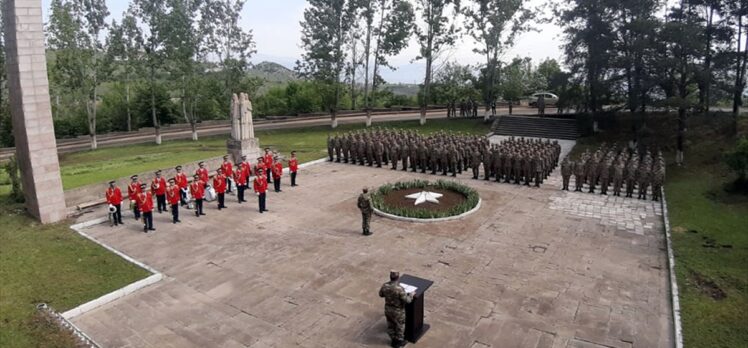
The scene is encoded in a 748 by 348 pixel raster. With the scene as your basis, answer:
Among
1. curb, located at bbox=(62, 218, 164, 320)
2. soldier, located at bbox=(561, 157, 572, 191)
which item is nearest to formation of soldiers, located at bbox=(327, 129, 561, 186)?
soldier, located at bbox=(561, 157, 572, 191)

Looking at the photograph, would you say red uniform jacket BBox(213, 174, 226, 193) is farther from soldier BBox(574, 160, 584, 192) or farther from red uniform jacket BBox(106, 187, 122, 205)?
soldier BBox(574, 160, 584, 192)

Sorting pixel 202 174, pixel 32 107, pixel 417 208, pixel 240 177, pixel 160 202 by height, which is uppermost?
pixel 32 107

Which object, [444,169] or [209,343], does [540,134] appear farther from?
[209,343]

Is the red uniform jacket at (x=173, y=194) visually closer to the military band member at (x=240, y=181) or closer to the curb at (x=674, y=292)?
the military band member at (x=240, y=181)

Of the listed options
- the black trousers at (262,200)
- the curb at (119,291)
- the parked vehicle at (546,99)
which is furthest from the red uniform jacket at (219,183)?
the parked vehicle at (546,99)

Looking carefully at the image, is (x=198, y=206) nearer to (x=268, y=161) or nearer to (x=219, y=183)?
(x=219, y=183)

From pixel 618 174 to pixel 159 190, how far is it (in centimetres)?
1395

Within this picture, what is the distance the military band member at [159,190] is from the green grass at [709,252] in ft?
40.2

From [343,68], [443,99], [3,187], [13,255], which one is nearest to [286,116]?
[343,68]

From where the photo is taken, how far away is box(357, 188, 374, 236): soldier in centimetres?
1125

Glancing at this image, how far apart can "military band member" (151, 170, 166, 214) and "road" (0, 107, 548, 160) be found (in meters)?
17.0

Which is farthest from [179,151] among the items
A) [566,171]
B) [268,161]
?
[566,171]

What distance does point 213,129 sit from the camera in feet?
107

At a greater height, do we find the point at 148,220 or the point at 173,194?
the point at 173,194
